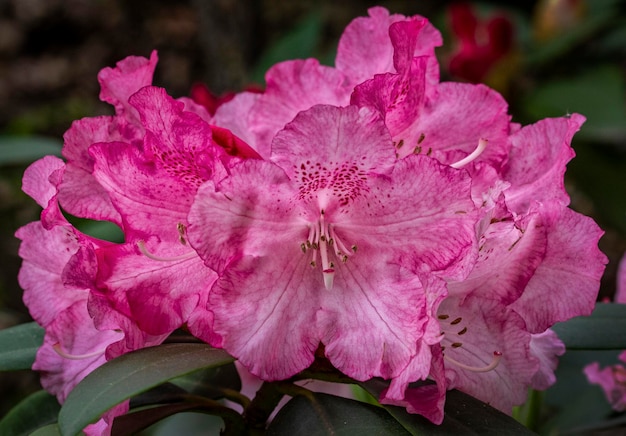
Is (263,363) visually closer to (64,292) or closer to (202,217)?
(202,217)

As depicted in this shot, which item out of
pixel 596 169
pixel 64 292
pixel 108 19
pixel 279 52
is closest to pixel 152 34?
pixel 108 19

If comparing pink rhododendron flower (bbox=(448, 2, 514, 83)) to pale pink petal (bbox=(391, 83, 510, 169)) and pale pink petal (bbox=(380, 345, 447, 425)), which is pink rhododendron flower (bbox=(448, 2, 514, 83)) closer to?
pale pink petal (bbox=(391, 83, 510, 169))

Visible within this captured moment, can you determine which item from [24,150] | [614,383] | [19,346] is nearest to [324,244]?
[19,346]

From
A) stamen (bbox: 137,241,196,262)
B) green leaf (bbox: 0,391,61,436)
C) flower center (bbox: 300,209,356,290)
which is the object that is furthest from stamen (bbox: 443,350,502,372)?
green leaf (bbox: 0,391,61,436)

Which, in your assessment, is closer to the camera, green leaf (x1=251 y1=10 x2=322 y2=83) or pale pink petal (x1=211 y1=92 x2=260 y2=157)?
pale pink petal (x1=211 y1=92 x2=260 y2=157)

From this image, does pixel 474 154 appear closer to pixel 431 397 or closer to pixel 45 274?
pixel 431 397
